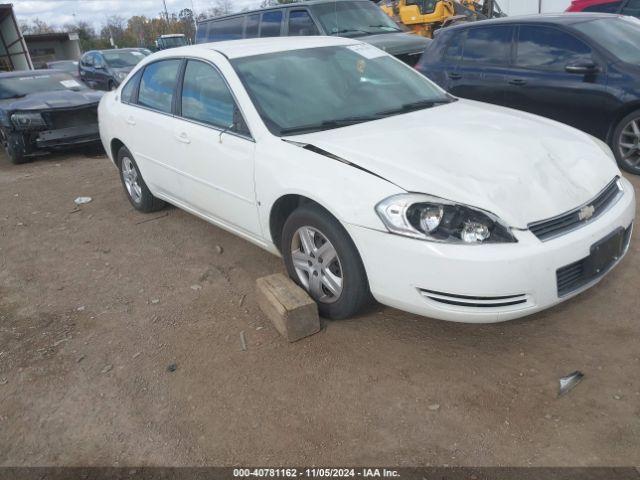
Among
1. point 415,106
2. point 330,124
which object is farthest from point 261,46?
point 415,106

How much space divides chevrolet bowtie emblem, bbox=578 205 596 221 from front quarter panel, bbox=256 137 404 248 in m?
0.94

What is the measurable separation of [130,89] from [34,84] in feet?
17.0

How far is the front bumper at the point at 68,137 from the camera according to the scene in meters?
8.00

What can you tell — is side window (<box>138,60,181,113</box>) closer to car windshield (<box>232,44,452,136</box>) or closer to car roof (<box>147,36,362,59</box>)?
car roof (<box>147,36,362,59</box>)

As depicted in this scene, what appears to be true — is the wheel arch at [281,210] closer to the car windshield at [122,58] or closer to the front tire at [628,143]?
the front tire at [628,143]

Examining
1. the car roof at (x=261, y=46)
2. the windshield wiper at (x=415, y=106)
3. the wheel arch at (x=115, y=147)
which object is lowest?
the wheel arch at (x=115, y=147)

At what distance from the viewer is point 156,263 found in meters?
4.25

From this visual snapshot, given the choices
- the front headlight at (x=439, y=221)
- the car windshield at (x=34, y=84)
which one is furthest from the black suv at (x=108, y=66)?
the front headlight at (x=439, y=221)

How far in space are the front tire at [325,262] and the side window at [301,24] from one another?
21.6 feet

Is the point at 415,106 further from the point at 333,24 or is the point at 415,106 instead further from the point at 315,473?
the point at 333,24

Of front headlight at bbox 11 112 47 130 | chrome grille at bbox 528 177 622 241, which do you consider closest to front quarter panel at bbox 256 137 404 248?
chrome grille at bbox 528 177 622 241

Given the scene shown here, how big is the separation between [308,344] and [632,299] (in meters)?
1.95

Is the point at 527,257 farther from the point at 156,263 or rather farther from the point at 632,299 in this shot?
the point at 156,263

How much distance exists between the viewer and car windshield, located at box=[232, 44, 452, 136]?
333 cm
